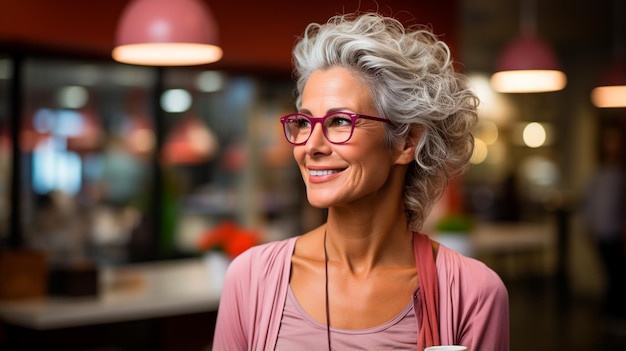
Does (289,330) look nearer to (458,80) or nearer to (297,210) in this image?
(458,80)

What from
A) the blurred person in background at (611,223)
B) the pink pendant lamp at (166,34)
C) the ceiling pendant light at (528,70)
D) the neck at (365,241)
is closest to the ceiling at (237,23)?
the pink pendant lamp at (166,34)

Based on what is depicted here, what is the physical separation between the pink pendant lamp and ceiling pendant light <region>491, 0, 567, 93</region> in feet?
9.07

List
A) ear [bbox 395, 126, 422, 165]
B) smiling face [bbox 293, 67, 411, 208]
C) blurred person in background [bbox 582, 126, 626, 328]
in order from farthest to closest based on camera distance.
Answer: blurred person in background [bbox 582, 126, 626, 328], ear [bbox 395, 126, 422, 165], smiling face [bbox 293, 67, 411, 208]

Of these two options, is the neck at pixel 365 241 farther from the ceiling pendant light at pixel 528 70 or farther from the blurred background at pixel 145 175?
the ceiling pendant light at pixel 528 70

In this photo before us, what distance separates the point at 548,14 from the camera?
1146cm

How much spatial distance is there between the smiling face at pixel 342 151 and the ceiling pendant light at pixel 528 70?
4.44 metres

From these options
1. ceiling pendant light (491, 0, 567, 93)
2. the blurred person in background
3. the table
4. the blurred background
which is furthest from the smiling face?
the blurred person in background

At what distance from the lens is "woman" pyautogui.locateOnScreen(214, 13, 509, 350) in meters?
1.88

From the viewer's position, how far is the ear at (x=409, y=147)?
197 cm

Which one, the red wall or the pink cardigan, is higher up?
the red wall

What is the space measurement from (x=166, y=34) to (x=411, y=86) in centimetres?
206

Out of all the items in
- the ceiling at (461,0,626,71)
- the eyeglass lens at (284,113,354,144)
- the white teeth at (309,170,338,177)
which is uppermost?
the ceiling at (461,0,626,71)

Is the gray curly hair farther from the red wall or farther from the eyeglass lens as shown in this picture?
the red wall

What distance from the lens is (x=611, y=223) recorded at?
9617 mm
